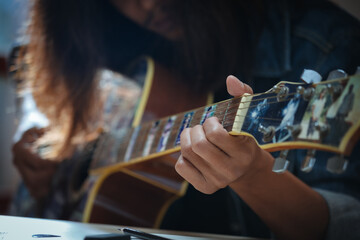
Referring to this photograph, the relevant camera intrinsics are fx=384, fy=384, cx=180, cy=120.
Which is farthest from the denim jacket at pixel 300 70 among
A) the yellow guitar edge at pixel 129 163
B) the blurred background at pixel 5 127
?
the blurred background at pixel 5 127

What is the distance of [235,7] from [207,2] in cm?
6

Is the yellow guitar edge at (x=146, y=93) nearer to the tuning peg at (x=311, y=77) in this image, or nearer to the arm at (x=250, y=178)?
the arm at (x=250, y=178)

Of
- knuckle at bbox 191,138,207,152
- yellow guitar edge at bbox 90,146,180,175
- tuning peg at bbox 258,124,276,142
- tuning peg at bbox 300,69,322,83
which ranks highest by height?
tuning peg at bbox 300,69,322,83

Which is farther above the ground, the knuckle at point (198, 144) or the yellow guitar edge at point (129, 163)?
the knuckle at point (198, 144)

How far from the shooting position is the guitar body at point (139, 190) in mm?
849

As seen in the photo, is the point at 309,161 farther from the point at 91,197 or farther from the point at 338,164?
the point at 91,197

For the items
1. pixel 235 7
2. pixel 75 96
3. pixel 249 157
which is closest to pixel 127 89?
pixel 75 96

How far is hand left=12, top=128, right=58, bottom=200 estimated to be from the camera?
995mm

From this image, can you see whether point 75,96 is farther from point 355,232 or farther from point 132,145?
point 355,232

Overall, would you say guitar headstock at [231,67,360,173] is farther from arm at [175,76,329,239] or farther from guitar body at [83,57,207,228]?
guitar body at [83,57,207,228]

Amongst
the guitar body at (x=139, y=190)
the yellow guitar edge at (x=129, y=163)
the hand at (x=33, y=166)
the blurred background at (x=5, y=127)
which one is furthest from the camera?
the blurred background at (x=5, y=127)

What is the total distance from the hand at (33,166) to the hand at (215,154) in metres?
0.62

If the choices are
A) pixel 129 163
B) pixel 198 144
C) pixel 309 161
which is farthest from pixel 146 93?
pixel 309 161

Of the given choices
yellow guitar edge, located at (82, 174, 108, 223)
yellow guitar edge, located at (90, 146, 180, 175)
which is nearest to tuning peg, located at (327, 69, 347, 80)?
yellow guitar edge, located at (90, 146, 180, 175)
